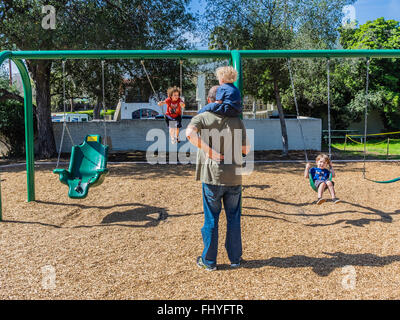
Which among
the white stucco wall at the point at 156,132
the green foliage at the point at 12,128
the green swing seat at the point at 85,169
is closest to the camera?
the green swing seat at the point at 85,169

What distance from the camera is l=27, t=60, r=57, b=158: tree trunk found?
1145cm

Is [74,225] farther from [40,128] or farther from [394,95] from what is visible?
[394,95]

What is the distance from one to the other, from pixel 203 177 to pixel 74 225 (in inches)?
Result: 104

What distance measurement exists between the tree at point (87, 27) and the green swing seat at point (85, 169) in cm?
412

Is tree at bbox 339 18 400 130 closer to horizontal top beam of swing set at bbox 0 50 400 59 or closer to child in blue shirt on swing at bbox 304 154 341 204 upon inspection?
horizontal top beam of swing set at bbox 0 50 400 59

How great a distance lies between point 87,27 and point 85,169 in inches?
199

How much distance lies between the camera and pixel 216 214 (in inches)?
133

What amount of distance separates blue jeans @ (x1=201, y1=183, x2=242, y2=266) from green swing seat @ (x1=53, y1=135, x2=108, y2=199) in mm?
2344

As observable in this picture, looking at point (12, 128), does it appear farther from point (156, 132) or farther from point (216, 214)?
point (216, 214)

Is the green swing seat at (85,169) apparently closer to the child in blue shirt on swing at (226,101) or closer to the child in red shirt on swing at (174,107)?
the child in red shirt on swing at (174,107)

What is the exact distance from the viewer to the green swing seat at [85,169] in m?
5.18

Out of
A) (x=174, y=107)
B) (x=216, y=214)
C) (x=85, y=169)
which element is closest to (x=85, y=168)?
(x=85, y=169)

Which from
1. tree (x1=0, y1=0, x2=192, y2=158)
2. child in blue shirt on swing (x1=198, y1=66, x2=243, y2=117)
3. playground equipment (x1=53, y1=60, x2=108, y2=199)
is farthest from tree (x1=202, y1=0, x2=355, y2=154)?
child in blue shirt on swing (x1=198, y1=66, x2=243, y2=117)

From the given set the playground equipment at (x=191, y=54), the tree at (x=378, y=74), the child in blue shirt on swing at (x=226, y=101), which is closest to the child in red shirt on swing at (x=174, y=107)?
the playground equipment at (x=191, y=54)
